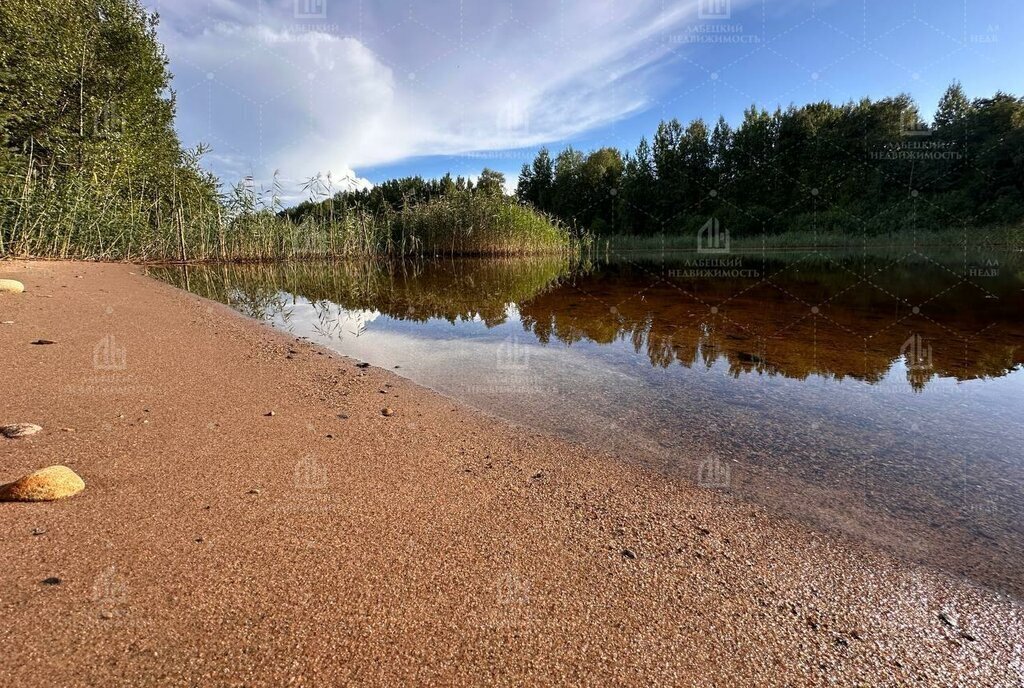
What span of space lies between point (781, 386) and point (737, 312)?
3793mm

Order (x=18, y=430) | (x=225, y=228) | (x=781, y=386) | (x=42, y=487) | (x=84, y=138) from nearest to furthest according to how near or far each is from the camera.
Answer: (x=42, y=487)
(x=18, y=430)
(x=781, y=386)
(x=84, y=138)
(x=225, y=228)

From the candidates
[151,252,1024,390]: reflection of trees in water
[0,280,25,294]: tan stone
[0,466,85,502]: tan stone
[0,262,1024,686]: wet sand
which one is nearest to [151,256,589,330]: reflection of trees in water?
[151,252,1024,390]: reflection of trees in water

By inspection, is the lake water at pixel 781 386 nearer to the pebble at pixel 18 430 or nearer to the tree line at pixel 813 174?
the pebble at pixel 18 430

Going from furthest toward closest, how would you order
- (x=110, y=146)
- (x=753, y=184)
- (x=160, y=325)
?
1. (x=753, y=184)
2. (x=110, y=146)
3. (x=160, y=325)

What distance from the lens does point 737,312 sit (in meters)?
7.19

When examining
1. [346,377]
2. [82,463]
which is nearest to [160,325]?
[346,377]

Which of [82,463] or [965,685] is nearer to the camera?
[965,685]

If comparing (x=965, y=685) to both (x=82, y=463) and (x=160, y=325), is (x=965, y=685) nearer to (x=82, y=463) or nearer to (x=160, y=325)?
(x=82, y=463)

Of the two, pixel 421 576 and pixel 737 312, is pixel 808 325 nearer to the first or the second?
pixel 737 312

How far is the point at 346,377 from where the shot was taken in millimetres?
3781

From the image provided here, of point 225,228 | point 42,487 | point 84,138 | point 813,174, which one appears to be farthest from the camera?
point 813,174

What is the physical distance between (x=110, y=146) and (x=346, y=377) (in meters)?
17.5

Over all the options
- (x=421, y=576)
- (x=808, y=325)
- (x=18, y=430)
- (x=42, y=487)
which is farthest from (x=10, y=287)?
(x=808, y=325)

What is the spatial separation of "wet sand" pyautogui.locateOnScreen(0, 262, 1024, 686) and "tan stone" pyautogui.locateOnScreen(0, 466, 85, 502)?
0.04 meters
